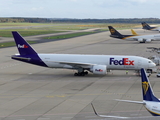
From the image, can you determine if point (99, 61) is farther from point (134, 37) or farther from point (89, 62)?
point (134, 37)

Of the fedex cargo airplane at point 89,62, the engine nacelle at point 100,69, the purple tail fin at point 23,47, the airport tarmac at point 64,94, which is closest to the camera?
the airport tarmac at point 64,94

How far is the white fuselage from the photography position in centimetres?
4191

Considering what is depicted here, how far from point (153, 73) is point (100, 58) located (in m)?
8.50

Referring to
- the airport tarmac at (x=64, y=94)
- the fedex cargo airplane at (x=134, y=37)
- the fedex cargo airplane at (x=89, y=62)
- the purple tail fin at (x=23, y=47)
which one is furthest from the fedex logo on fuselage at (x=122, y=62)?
the fedex cargo airplane at (x=134, y=37)

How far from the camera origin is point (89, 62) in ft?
140

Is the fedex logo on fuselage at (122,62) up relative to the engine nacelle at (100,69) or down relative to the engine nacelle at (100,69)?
up

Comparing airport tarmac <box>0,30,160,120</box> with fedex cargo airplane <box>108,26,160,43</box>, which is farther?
fedex cargo airplane <box>108,26,160,43</box>

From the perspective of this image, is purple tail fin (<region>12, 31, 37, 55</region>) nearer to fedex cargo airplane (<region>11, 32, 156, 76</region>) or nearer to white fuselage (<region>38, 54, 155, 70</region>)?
fedex cargo airplane (<region>11, 32, 156, 76</region>)

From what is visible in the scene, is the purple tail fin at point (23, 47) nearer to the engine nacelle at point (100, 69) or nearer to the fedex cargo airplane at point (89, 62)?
the fedex cargo airplane at point (89, 62)

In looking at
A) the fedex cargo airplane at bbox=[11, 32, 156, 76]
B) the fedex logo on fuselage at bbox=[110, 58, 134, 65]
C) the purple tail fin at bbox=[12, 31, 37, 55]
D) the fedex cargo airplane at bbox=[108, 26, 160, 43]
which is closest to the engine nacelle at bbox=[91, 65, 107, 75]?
the fedex cargo airplane at bbox=[11, 32, 156, 76]

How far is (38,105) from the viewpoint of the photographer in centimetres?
2828

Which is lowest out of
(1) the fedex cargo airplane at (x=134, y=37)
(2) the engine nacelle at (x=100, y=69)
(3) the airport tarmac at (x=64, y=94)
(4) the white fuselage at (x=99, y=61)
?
(3) the airport tarmac at (x=64, y=94)

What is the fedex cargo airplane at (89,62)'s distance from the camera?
1649 inches

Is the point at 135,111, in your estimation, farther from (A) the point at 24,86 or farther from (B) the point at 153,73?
(B) the point at 153,73
